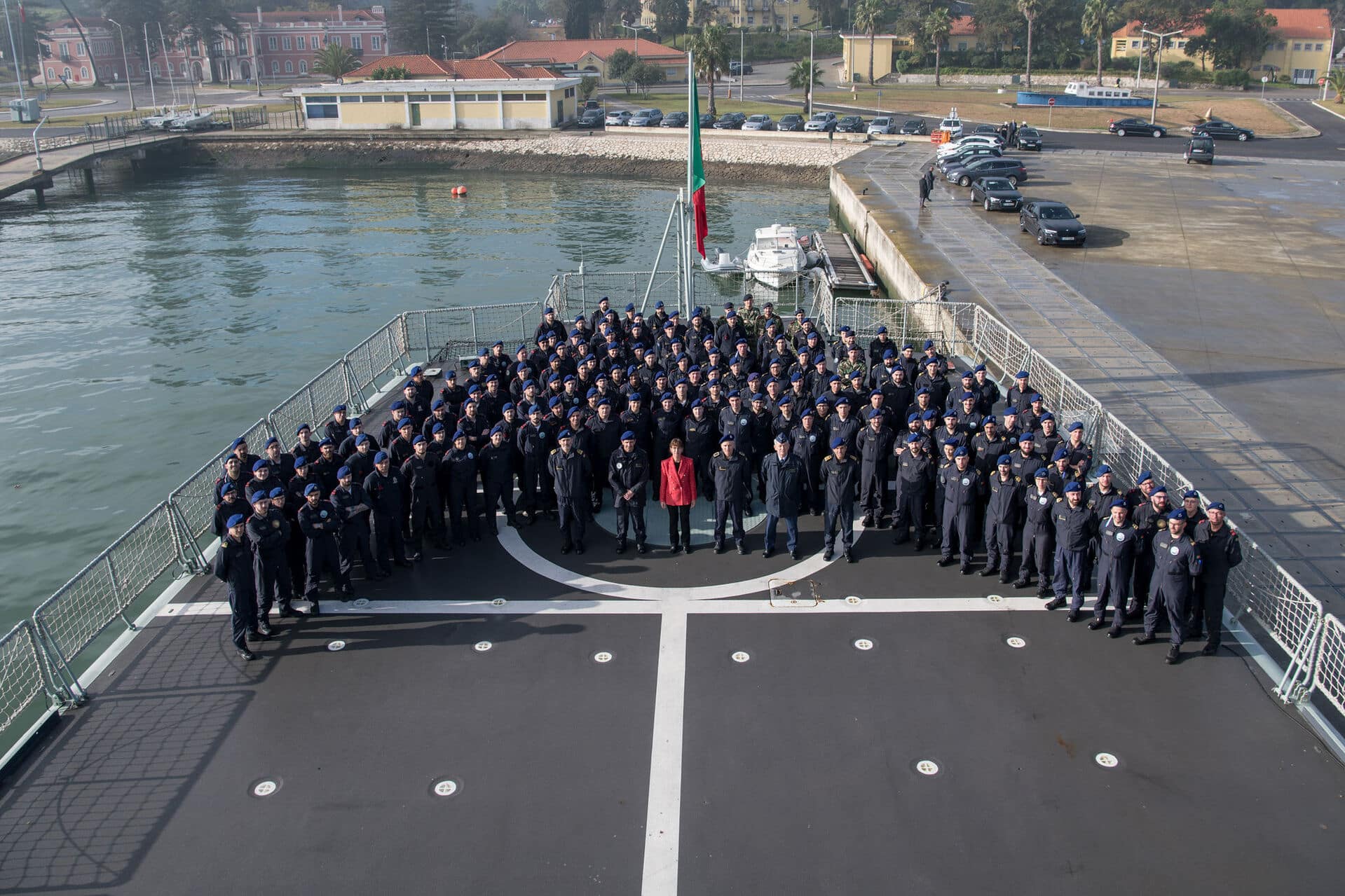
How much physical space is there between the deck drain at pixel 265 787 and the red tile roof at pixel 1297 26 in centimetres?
10572

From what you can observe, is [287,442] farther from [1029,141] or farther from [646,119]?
[646,119]

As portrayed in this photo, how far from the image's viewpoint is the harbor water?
1920 centimetres

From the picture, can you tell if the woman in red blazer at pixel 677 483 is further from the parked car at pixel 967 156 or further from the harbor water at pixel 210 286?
the parked car at pixel 967 156

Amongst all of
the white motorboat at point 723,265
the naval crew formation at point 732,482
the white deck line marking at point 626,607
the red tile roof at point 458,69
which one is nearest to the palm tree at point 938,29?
the red tile roof at point 458,69

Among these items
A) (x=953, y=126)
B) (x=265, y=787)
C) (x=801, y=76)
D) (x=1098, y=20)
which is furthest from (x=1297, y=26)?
(x=265, y=787)

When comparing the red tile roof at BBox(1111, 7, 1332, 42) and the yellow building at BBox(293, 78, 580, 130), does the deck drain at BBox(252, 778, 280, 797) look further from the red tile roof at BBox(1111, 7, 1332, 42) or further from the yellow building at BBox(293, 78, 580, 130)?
the red tile roof at BBox(1111, 7, 1332, 42)

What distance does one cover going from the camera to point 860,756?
7582 mm

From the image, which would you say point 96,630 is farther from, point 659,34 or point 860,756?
point 659,34

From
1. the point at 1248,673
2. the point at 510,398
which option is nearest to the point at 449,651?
the point at 510,398

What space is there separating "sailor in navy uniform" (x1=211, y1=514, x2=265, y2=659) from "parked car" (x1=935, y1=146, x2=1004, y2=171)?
134 ft

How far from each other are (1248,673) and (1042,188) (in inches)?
1413

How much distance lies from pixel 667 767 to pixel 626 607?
2449 mm

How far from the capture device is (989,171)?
41.0 m

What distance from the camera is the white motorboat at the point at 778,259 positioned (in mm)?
32719
